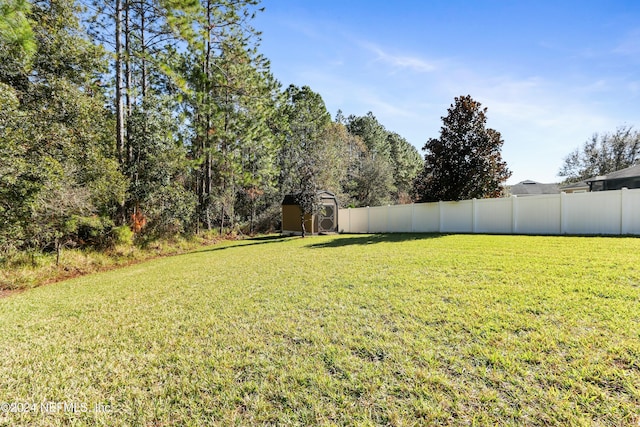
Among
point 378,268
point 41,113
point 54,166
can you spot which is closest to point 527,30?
point 378,268

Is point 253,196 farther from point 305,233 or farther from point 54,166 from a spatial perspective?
point 54,166

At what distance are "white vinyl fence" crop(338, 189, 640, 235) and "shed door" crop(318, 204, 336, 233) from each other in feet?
9.47

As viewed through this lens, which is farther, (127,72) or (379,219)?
(379,219)

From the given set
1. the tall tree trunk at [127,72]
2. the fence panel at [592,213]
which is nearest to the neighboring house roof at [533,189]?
the fence panel at [592,213]

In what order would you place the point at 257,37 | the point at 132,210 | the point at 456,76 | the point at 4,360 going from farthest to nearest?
the point at 257,37 → the point at 132,210 → the point at 456,76 → the point at 4,360

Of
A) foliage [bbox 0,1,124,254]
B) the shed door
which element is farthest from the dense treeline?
the shed door

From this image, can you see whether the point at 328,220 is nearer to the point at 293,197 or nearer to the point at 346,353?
the point at 293,197

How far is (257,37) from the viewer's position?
14.7 metres

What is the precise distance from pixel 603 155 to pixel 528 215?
27594 mm

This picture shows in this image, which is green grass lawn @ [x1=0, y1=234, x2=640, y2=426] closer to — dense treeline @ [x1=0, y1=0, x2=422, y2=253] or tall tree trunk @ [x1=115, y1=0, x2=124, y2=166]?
dense treeline @ [x1=0, y1=0, x2=422, y2=253]

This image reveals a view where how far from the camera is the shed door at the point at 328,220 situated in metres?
16.6

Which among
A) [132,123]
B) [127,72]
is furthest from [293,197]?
[127,72]

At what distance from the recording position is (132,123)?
34.2 ft

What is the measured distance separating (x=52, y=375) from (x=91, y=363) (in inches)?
9.9
